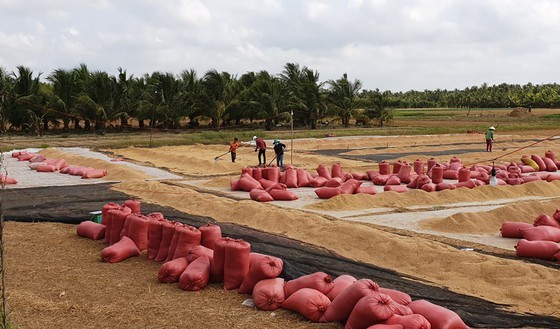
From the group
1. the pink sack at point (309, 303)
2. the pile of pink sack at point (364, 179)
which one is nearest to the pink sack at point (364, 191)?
the pile of pink sack at point (364, 179)

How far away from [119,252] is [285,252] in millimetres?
3013

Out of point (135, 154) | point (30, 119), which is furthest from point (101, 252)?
point (30, 119)

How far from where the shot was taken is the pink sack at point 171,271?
1032 cm

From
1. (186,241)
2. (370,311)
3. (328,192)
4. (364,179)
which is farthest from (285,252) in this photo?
(364,179)

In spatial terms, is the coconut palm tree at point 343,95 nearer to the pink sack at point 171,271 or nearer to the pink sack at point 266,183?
the pink sack at point 266,183

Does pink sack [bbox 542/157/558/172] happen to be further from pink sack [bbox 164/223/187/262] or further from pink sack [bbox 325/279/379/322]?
pink sack [bbox 325/279/379/322]

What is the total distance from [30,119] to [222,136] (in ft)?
51.1

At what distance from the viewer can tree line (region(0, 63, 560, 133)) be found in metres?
49.3

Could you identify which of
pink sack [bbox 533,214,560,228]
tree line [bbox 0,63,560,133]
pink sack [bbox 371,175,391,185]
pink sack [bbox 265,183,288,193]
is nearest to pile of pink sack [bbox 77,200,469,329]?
pink sack [bbox 265,183,288,193]

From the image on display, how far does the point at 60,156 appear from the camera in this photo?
3219 centimetres

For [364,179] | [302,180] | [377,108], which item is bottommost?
[364,179]

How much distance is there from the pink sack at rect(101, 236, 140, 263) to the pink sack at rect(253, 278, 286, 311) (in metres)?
3.75

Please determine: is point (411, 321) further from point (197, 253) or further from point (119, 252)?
point (119, 252)

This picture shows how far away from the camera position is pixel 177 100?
172ft
